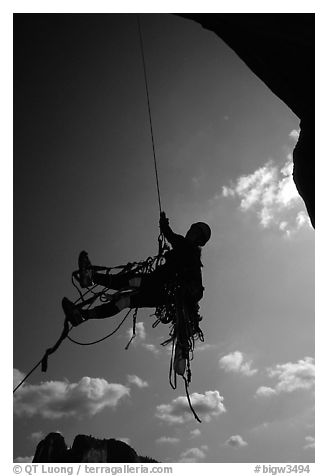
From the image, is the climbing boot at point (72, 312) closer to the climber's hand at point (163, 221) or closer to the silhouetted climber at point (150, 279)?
the silhouetted climber at point (150, 279)

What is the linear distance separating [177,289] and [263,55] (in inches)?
133

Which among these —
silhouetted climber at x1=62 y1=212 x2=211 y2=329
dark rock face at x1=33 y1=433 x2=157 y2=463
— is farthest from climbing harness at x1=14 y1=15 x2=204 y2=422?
dark rock face at x1=33 y1=433 x2=157 y2=463

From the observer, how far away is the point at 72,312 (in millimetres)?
5277

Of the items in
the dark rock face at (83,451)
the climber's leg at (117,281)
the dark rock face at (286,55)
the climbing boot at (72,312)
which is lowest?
the dark rock face at (83,451)

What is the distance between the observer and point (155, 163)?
228 inches

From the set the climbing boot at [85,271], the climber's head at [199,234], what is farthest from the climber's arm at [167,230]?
the climbing boot at [85,271]

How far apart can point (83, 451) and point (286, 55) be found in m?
53.1

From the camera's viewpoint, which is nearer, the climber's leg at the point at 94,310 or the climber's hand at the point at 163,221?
the climber's leg at the point at 94,310

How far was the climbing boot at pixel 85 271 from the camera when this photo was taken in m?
5.54

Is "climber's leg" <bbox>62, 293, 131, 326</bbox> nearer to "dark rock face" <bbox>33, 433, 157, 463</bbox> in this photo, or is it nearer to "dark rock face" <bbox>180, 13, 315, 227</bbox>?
"dark rock face" <bbox>180, 13, 315, 227</bbox>

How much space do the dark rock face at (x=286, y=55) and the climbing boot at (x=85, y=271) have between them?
127 inches
